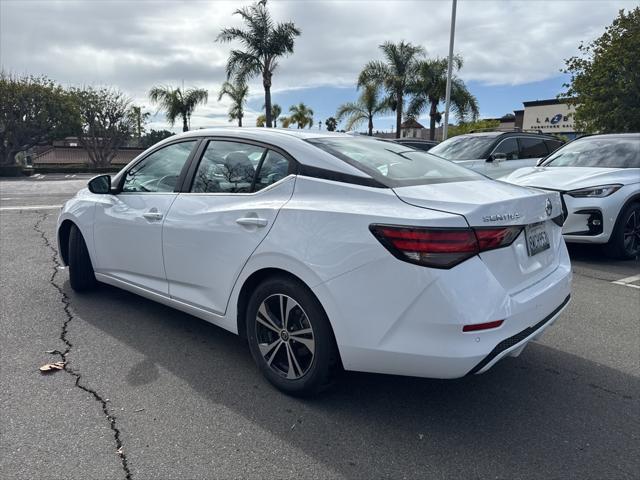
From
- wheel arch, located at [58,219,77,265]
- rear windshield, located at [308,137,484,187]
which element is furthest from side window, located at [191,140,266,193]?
wheel arch, located at [58,219,77,265]

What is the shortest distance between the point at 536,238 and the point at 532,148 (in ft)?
28.2

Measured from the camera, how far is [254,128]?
3459mm

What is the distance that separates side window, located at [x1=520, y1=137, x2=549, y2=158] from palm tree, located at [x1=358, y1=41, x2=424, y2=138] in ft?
55.9

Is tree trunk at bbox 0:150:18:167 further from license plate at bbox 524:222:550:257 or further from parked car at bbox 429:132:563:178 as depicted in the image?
license plate at bbox 524:222:550:257

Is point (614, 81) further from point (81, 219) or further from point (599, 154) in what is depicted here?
point (81, 219)

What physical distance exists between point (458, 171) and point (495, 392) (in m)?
1.44

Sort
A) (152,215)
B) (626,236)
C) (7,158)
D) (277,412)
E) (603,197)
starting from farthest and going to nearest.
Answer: (7,158) → (626,236) → (603,197) → (152,215) → (277,412)

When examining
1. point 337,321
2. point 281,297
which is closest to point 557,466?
point 337,321

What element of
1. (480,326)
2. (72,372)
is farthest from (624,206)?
(72,372)

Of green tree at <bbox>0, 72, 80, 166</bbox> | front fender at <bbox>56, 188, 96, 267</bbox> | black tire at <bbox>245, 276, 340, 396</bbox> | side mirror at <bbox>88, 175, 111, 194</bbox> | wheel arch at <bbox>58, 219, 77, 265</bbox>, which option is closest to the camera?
black tire at <bbox>245, 276, 340, 396</bbox>

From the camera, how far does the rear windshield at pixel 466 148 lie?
973 centimetres

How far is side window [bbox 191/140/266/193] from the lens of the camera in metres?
3.21

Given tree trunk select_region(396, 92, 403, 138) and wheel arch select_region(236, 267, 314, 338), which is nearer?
wheel arch select_region(236, 267, 314, 338)

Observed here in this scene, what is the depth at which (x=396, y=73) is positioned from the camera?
1102 inches
